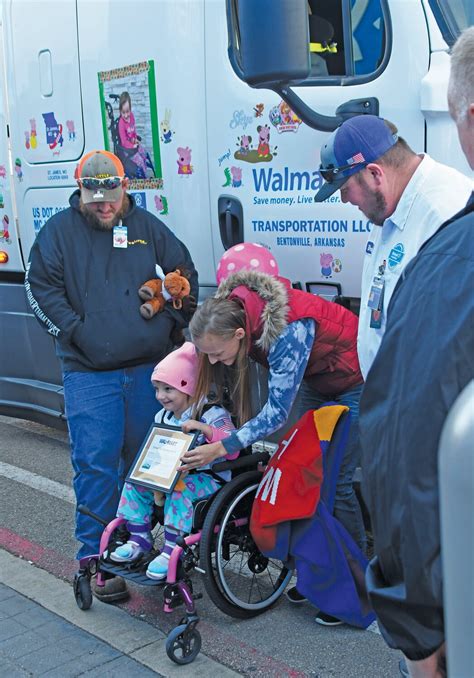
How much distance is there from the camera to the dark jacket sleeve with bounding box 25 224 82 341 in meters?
3.77

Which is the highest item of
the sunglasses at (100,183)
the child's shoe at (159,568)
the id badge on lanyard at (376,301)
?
the sunglasses at (100,183)

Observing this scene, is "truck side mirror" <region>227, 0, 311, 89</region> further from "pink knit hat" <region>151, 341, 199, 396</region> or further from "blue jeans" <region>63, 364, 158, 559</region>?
"blue jeans" <region>63, 364, 158, 559</region>

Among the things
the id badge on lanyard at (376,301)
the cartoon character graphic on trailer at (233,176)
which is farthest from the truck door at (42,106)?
the id badge on lanyard at (376,301)

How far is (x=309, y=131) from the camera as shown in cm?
375

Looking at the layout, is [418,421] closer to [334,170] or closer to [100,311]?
[334,170]

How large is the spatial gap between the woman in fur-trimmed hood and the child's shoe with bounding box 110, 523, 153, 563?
423 millimetres

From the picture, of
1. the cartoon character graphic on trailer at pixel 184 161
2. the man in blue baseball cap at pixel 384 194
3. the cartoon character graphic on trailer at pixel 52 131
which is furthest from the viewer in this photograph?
the cartoon character graphic on trailer at pixel 52 131

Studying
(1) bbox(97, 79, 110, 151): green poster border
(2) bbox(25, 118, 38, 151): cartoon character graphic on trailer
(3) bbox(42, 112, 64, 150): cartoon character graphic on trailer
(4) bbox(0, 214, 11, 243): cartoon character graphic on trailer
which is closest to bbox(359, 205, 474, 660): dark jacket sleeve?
(1) bbox(97, 79, 110, 151): green poster border

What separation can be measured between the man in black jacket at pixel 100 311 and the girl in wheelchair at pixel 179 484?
0.78ft

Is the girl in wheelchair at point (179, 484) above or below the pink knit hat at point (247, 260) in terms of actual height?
below

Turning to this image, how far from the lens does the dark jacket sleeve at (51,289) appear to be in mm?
3773

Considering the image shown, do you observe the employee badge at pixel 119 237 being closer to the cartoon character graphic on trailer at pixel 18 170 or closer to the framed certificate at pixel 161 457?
the framed certificate at pixel 161 457

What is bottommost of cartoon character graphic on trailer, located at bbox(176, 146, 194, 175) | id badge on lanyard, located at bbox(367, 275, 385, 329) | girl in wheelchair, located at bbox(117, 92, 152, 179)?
id badge on lanyard, located at bbox(367, 275, 385, 329)

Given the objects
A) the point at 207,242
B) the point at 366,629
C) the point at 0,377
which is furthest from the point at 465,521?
the point at 0,377
